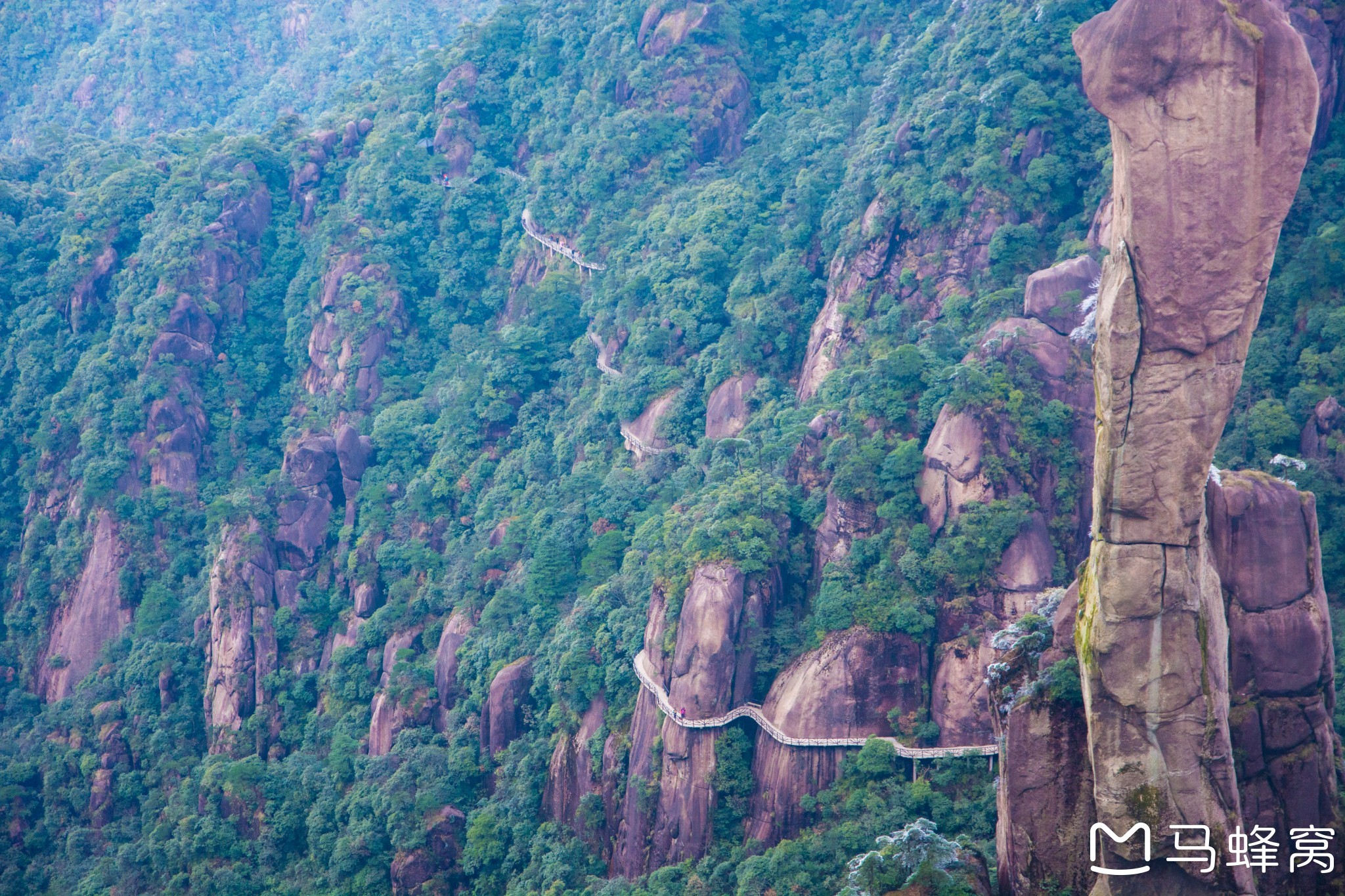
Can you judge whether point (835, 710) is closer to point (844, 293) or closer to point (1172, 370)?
point (1172, 370)

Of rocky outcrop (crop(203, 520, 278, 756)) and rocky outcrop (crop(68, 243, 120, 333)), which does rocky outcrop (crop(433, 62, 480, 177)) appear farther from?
rocky outcrop (crop(203, 520, 278, 756))

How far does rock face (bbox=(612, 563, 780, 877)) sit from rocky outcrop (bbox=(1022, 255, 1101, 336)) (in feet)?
38.3

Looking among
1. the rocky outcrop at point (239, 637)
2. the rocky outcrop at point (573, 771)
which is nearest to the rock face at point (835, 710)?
the rocky outcrop at point (573, 771)

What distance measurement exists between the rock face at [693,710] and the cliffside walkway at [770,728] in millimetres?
213

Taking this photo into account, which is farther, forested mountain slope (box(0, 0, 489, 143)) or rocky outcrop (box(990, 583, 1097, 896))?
forested mountain slope (box(0, 0, 489, 143))

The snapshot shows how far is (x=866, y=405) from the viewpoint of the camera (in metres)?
39.3

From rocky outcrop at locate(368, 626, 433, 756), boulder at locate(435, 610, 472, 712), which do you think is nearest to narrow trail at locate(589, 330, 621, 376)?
boulder at locate(435, 610, 472, 712)

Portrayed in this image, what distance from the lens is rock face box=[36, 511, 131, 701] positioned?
5456cm

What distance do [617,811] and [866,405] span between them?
14.5 meters

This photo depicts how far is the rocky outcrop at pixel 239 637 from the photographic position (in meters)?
51.0

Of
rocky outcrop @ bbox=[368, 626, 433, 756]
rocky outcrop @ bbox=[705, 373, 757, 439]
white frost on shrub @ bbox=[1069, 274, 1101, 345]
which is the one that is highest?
white frost on shrub @ bbox=[1069, 274, 1101, 345]

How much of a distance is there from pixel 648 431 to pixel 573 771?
48.5ft

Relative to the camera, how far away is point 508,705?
43438 millimetres

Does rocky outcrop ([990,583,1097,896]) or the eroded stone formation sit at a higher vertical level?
the eroded stone formation
